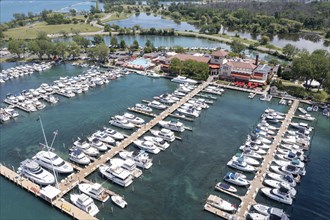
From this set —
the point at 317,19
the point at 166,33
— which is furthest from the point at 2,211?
the point at 317,19

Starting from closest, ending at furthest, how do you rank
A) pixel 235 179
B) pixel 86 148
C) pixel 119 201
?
pixel 119 201
pixel 235 179
pixel 86 148

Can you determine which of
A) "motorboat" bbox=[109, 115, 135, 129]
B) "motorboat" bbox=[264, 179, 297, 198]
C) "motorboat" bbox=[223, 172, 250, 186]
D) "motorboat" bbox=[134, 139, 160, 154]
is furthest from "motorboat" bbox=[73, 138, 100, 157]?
"motorboat" bbox=[264, 179, 297, 198]

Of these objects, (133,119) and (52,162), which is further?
(133,119)

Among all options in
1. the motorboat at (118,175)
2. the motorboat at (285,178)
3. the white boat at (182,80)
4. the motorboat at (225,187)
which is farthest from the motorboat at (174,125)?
the white boat at (182,80)

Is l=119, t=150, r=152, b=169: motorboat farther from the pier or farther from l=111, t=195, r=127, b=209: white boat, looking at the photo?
the pier

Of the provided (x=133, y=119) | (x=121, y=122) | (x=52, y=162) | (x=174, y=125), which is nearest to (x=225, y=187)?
Result: (x=174, y=125)

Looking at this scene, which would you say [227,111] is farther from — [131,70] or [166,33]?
[166,33]

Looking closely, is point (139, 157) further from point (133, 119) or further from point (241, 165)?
point (241, 165)
